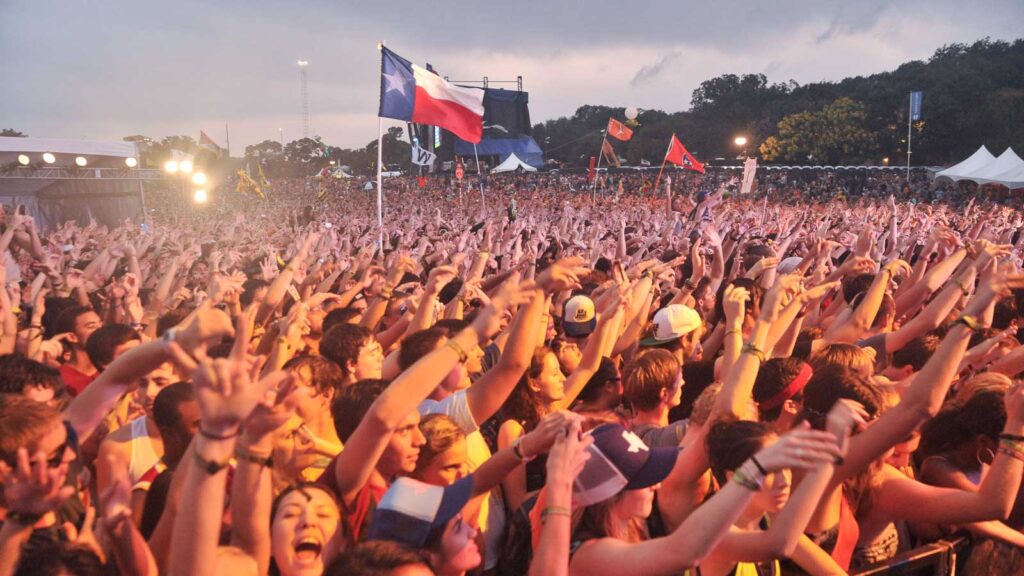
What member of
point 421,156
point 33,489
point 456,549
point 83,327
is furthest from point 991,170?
point 33,489

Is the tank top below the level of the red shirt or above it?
above

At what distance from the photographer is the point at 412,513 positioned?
2.24 metres

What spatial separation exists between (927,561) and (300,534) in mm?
2381

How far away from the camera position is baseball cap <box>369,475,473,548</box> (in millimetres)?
2227

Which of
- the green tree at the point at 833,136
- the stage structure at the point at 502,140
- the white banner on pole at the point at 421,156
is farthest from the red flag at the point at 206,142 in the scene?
the green tree at the point at 833,136

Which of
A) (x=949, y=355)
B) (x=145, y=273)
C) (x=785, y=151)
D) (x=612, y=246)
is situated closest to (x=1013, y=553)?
(x=949, y=355)

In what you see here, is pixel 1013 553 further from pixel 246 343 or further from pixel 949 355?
pixel 246 343

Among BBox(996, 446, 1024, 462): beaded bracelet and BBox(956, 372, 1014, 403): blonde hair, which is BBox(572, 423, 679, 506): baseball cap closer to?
BBox(996, 446, 1024, 462): beaded bracelet

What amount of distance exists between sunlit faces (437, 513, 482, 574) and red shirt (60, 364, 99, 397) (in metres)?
3.31

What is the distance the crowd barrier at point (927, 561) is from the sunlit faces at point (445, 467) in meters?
1.54

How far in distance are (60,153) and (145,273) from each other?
18275mm

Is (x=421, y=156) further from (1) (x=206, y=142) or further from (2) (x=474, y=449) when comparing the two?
(2) (x=474, y=449)

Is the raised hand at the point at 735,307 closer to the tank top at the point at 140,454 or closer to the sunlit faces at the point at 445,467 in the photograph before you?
the sunlit faces at the point at 445,467

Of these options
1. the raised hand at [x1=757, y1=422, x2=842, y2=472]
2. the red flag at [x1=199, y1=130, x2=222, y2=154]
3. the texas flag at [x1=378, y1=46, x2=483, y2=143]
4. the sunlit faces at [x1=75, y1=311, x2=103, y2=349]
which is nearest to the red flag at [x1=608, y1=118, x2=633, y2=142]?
the texas flag at [x1=378, y1=46, x2=483, y2=143]
